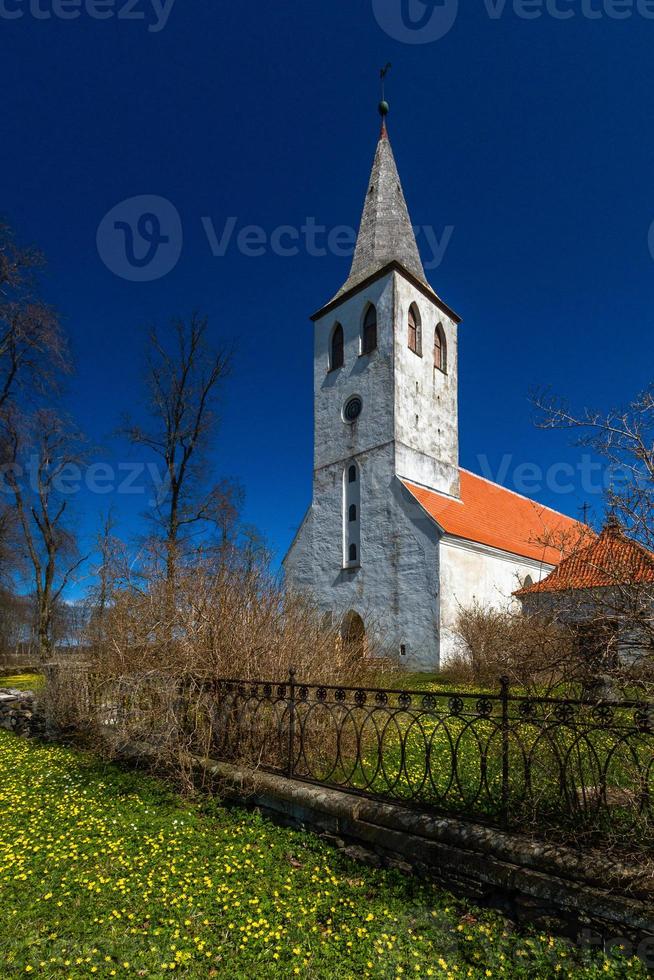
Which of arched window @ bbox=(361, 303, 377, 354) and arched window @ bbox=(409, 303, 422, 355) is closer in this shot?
arched window @ bbox=(361, 303, 377, 354)

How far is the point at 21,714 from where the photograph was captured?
10.0 m

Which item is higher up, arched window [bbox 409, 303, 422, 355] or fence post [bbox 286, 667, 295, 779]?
arched window [bbox 409, 303, 422, 355]

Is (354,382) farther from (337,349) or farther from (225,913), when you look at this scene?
(225,913)

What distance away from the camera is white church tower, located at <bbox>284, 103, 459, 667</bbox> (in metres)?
17.8

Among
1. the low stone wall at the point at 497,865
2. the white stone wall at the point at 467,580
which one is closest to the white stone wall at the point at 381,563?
the white stone wall at the point at 467,580

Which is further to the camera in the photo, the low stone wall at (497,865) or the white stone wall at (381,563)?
the white stone wall at (381,563)

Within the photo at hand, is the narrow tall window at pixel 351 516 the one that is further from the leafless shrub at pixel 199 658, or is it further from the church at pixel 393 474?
the leafless shrub at pixel 199 658

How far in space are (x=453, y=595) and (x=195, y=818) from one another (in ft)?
43.7

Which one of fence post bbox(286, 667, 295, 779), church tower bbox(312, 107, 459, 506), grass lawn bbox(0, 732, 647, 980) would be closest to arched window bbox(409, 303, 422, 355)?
church tower bbox(312, 107, 459, 506)

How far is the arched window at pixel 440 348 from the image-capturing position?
22.4 m

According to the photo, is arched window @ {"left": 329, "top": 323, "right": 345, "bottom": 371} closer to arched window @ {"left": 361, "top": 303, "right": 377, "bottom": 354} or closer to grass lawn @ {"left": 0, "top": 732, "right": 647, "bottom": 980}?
arched window @ {"left": 361, "top": 303, "right": 377, "bottom": 354}

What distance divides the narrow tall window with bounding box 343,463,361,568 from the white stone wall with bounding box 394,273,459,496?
206 cm

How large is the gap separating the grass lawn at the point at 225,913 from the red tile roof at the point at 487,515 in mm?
12013

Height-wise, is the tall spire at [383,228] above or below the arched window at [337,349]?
above
